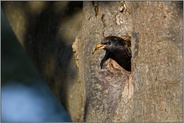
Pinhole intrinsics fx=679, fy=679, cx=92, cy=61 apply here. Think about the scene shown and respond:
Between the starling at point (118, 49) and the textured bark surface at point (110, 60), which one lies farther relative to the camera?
the starling at point (118, 49)

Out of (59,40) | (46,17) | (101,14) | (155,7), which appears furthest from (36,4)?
(155,7)

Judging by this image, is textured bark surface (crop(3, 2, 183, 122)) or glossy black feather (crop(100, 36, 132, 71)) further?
glossy black feather (crop(100, 36, 132, 71))

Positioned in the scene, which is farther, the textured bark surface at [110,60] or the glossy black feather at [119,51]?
the glossy black feather at [119,51]

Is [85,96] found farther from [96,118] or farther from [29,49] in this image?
[29,49]
